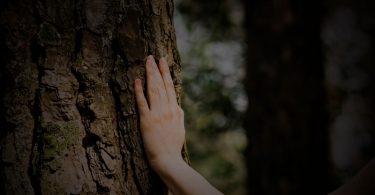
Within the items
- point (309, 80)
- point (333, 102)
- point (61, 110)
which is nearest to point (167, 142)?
point (61, 110)

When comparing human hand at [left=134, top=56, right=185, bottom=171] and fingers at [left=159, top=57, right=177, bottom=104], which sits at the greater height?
fingers at [left=159, top=57, right=177, bottom=104]

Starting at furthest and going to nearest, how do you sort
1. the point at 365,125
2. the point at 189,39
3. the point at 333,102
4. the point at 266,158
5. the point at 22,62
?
the point at 189,39
the point at 333,102
the point at 365,125
the point at 266,158
the point at 22,62

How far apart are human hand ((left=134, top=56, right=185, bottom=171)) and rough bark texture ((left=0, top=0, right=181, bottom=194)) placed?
0.03 m

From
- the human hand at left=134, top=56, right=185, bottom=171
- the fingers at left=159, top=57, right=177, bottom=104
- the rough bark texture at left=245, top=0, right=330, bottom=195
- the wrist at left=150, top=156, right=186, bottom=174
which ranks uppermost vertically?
the rough bark texture at left=245, top=0, right=330, bottom=195

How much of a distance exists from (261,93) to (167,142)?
2916 millimetres

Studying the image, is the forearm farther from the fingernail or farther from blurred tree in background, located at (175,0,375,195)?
blurred tree in background, located at (175,0,375,195)

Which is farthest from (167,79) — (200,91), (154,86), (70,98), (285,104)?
(200,91)

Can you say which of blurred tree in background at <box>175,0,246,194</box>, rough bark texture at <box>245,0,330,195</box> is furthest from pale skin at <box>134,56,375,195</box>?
blurred tree in background at <box>175,0,246,194</box>

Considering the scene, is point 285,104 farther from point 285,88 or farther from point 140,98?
point 140,98

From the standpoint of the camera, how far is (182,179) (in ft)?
4.47

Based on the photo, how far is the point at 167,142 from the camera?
1426 millimetres

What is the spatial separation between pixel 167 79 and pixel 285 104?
9.31 feet

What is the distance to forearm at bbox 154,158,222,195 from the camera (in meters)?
1.34

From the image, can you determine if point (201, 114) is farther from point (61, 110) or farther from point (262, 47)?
point (61, 110)
